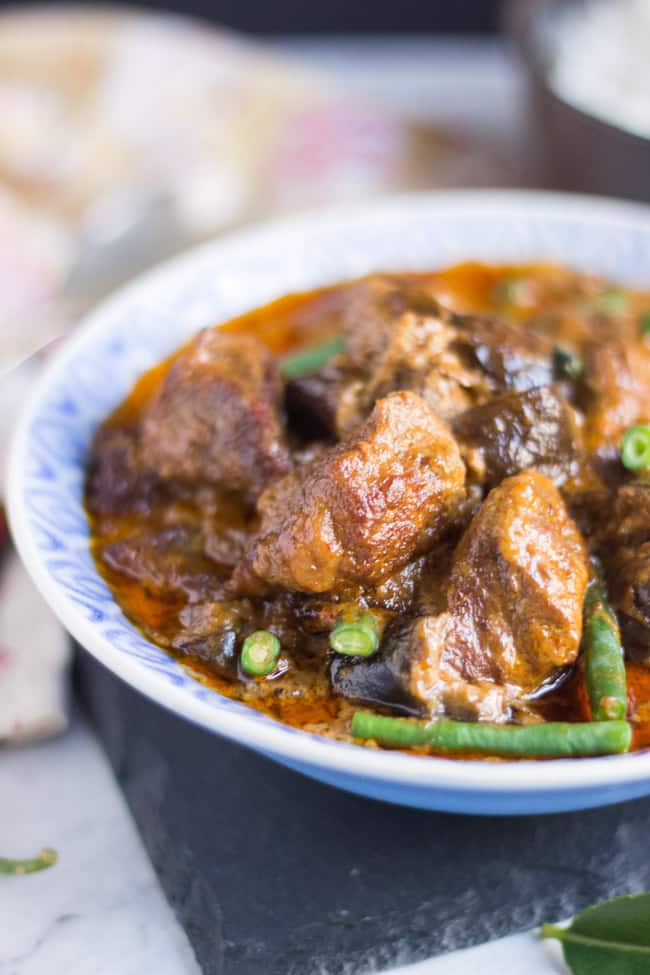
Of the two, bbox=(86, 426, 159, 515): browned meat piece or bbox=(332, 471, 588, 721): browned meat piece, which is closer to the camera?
bbox=(332, 471, 588, 721): browned meat piece

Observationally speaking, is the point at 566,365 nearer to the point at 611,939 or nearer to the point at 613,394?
the point at 613,394

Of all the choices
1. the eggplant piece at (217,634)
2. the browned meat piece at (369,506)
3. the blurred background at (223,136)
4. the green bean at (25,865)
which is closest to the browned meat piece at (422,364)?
the browned meat piece at (369,506)

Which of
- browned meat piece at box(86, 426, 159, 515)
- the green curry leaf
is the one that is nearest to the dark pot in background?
browned meat piece at box(86, 426, 159, 515)

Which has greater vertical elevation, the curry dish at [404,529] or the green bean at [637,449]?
the green bean at [637,449]

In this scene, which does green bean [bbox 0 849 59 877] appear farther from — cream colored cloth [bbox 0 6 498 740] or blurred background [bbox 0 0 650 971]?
cream colored cloth [bbox 0 6 498 740]

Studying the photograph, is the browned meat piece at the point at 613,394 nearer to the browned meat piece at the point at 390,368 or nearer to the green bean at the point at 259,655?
the browned meat piece at the point at 390,368

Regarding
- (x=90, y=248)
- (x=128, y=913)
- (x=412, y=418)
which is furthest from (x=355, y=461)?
(x=90, y=248)
